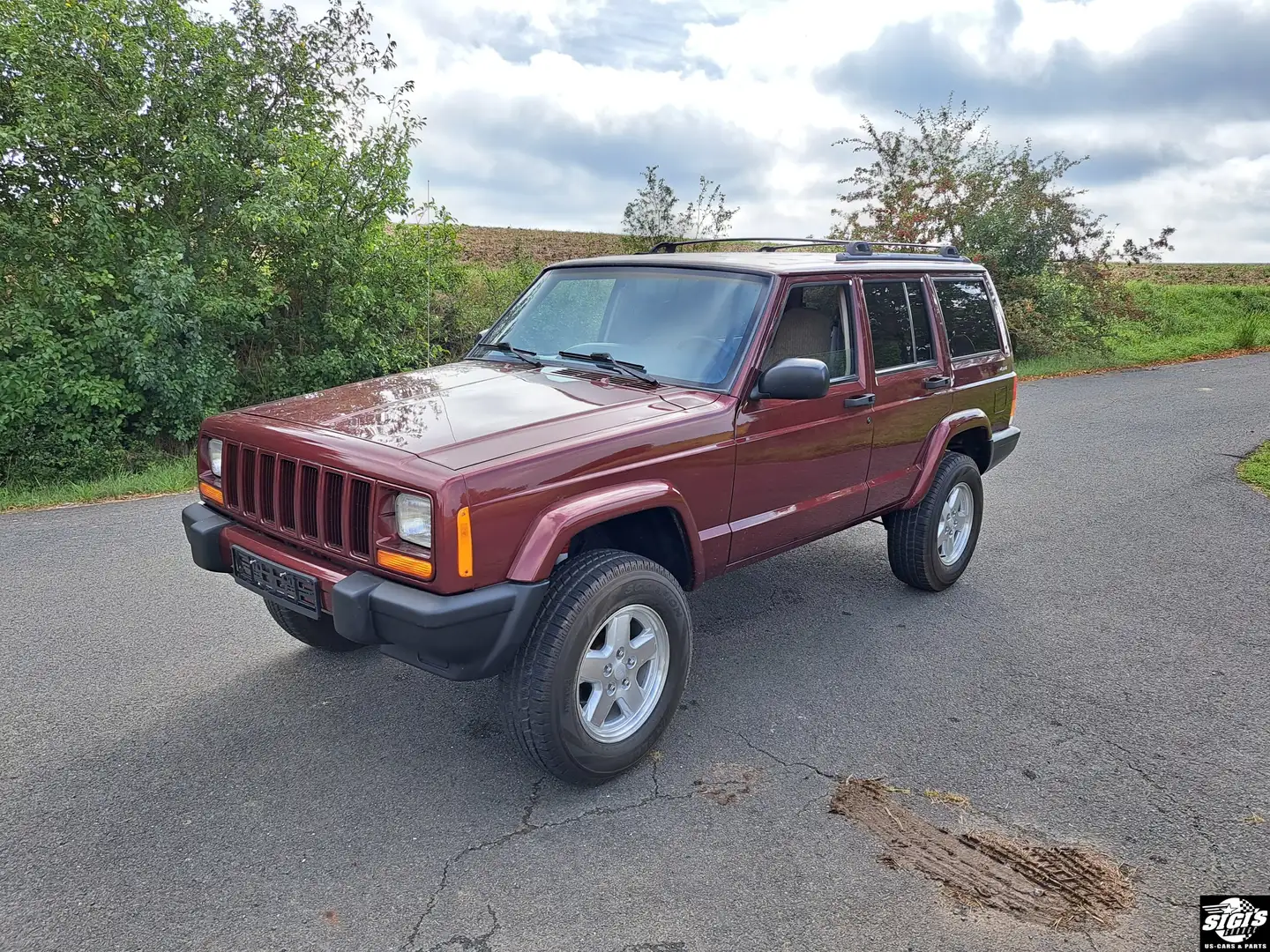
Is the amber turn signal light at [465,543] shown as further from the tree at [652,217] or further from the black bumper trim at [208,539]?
the tree at [652,217]

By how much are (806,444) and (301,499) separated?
2.24m

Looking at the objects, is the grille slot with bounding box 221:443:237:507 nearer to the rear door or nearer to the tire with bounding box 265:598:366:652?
the tire with bounding box 265:598:366:652

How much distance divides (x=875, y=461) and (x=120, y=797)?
12.1 ft

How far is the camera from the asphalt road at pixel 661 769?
8.91ft

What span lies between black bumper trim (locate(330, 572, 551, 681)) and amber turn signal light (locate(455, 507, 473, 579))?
0.28ft

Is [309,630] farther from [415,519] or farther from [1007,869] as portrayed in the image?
[1007,869]

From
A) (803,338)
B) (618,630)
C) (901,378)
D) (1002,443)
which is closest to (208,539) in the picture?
(618,630)

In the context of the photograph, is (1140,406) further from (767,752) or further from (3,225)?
(3,225)

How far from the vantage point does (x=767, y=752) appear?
3635 millimetres

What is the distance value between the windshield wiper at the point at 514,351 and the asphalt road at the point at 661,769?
5.19 feet

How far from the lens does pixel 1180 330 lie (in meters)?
24.3

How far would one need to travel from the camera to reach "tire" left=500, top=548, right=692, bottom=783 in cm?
310

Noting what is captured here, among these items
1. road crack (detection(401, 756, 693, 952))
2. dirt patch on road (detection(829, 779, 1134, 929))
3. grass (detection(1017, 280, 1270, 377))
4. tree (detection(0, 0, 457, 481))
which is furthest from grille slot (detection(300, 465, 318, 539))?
grass (detection(1017, 280, 1270, 377))

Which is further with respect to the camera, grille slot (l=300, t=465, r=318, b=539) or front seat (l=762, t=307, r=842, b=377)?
front seat (l=762, t=307, r=842, b=377)
